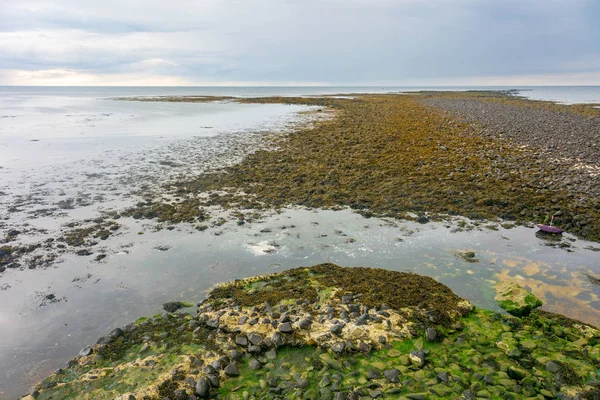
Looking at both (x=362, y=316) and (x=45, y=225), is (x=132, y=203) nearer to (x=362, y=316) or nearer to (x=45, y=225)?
(x=45, y=225)

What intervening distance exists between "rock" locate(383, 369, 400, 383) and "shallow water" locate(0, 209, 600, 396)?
11.1 ft

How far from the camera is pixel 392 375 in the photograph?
5855 mm

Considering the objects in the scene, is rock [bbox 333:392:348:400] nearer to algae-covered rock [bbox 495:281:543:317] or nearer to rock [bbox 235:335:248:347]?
rock [bbox 235:335:248:347]

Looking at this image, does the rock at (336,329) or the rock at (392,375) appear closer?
the rock at (392,375)

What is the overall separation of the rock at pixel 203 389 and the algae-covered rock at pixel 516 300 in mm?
6113

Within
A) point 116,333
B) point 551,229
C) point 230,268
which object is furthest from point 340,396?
point 551,229

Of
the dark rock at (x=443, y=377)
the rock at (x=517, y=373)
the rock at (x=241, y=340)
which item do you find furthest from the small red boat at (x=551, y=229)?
the rock at (x=241, y=340)

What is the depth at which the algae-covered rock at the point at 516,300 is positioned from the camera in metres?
7.59

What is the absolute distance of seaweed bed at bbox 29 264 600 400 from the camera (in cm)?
567

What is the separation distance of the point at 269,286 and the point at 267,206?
620 cm

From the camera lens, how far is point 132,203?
1529cm

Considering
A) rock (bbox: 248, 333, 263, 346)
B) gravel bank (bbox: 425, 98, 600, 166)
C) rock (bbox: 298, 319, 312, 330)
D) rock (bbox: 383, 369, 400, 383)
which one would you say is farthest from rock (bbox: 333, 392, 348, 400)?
gravel bank (bbox: 425, 98, 600, 166)

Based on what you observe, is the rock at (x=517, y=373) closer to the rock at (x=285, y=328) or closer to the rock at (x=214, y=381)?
the rock at (x=285, y=328)

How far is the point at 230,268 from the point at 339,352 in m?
4.46
